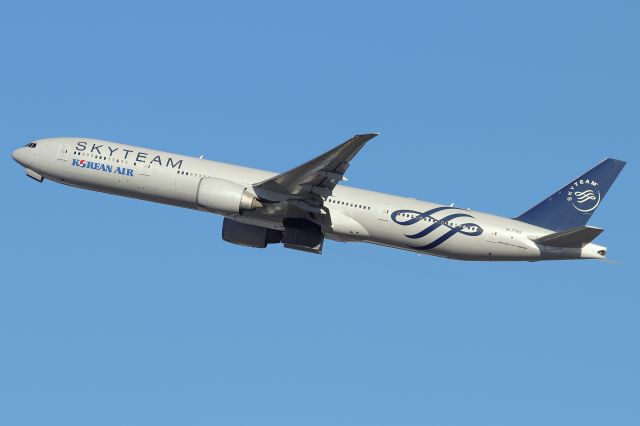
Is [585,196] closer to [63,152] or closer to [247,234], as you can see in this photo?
[247,234]

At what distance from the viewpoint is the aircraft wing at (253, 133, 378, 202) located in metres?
46.7

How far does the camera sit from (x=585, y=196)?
174ft

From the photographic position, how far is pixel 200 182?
167 feet

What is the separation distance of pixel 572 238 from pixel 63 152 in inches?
1142

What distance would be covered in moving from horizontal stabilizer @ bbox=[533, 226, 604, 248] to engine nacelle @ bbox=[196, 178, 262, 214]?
15.7 metres

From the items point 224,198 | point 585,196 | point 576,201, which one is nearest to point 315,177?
point 224,198

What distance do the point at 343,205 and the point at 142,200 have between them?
11.6 m

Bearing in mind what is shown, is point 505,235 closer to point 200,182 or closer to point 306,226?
point 306,226

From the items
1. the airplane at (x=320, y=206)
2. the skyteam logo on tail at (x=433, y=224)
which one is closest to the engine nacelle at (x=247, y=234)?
the airplane at (x=320, y=206)

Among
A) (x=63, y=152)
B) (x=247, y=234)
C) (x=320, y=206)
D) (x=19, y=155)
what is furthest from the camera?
(x=19, y=155)

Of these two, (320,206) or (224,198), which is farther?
(320,206)

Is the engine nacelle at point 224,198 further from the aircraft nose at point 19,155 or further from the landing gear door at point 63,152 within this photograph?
the aircraft nose at point 19,155

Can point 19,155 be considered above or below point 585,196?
below

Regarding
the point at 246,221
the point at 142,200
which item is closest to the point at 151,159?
the point at 142,200
